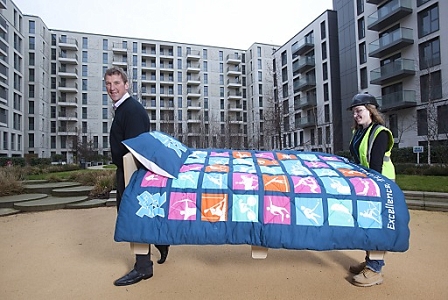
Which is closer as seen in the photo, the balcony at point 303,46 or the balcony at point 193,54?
the balcony at point 303,46

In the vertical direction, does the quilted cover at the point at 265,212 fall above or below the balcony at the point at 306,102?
below

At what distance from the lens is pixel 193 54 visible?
5850 centimetres

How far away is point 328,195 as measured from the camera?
97.7 inches

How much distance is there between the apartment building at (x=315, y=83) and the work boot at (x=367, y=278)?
94.2 feet

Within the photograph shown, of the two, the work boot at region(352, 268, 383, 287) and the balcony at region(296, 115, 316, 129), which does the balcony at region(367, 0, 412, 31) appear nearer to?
the balcony at region(296, 115, 316, 129)

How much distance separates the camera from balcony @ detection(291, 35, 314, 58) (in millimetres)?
38191

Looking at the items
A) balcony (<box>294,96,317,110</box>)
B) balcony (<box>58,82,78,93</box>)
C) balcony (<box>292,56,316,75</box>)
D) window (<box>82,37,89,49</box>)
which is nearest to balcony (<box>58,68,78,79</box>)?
balcony (<box>58,82,78,93</box>)

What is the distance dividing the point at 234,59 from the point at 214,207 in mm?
62098

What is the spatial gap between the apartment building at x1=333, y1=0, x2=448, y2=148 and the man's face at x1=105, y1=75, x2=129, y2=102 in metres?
20.5

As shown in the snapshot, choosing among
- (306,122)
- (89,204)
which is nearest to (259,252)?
(89,204)

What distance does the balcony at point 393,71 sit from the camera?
2394cm

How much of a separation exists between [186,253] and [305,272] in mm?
1490

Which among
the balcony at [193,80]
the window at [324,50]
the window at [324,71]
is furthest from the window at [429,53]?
the balcony at [193,80]

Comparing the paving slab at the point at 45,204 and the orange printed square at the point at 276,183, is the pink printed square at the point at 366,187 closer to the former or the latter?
the orange printed square at the point at 276,183
